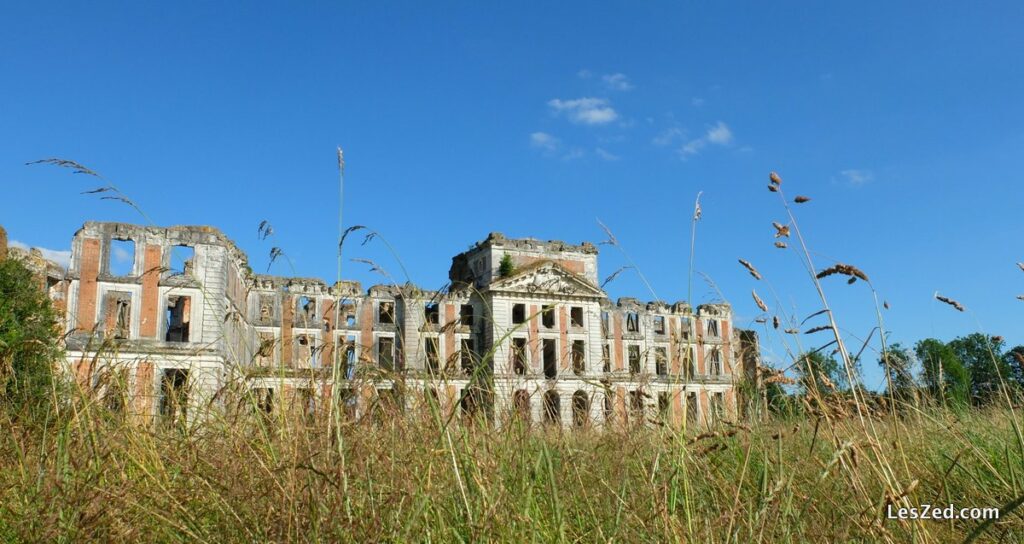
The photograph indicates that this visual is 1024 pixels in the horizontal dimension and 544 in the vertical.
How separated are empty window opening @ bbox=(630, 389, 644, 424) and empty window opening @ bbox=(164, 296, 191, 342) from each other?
86.8 feet

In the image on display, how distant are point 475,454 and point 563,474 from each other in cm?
69

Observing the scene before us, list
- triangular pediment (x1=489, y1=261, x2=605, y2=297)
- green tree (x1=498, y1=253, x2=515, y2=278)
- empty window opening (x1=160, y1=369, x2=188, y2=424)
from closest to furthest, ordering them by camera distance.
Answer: empty window opening (x1=160, y1=369, x2=188, y2=424) < triangular pediment (x1=489, y1=261, x2=605, y2=297) < green tree (x1=498, y1=253, x2=515, y2=278)

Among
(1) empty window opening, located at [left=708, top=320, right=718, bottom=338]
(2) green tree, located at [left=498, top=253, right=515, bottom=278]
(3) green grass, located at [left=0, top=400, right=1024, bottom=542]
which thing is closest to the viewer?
(3) green grass, located at [left=0, top=400, right=1024, bottom=542]

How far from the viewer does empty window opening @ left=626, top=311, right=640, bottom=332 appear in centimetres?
4244

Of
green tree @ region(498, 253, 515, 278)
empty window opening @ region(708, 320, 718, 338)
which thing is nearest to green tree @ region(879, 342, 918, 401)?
green tree @ region(498, 253, 515, 278)

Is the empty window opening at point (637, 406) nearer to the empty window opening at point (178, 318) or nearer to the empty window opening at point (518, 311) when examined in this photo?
the empty window opening at point (178, 318)

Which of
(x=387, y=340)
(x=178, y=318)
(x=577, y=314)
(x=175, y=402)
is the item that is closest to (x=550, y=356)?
(x=577, y=314)

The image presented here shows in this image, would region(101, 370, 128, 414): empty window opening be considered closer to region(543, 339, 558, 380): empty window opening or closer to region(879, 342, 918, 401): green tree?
region(879, 342, 918, 401): green tree

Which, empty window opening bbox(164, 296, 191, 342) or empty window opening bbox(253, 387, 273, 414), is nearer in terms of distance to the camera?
empty window opening bbox(253, 387, 273, 414)

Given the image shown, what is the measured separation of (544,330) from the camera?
36.8 meters

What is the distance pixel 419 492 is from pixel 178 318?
29604 millimetres

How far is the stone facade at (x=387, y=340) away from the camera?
336 centimetres

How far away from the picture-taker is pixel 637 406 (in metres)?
4.24

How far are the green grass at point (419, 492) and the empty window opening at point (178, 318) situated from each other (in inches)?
1019
